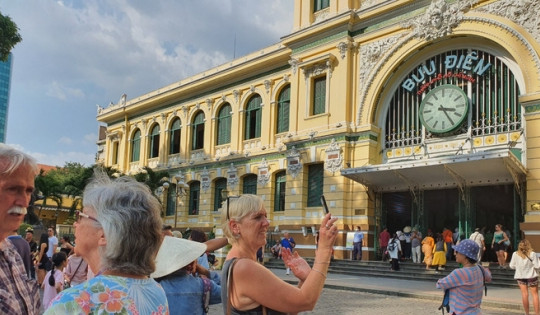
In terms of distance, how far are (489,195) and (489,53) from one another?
5231mm

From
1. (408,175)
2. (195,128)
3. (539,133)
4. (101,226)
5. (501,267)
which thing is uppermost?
(195,128)

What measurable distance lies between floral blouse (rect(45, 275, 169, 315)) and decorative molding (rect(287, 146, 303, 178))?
21605 mm

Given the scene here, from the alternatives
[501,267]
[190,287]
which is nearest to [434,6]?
[501,267]

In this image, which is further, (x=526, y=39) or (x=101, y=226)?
(x=526, y=39)

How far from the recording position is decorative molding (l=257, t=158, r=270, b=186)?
85.7 feet

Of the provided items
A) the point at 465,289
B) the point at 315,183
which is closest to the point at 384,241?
the point at 315,183

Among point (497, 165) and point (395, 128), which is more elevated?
point (395, 128)

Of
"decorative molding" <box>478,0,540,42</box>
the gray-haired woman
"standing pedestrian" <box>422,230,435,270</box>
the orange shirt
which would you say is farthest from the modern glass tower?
the gray-haired woman

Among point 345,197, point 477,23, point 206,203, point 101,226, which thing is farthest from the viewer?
point 206,203

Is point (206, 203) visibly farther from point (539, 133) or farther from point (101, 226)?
point (101, 226)

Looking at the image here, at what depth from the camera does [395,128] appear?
2181 centimetres

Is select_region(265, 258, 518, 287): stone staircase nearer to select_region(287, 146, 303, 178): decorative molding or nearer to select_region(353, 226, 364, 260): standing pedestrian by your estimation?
select_region(353, 226, 364, 260): standing pedestrian

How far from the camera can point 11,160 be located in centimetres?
232

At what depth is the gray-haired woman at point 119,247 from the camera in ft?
6.23
